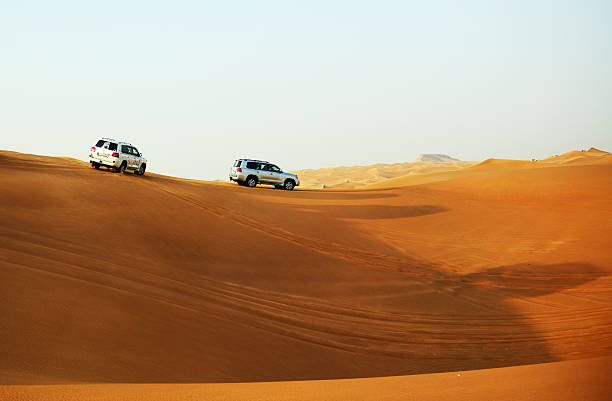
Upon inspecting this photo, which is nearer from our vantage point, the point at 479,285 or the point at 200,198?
the point at 479,285

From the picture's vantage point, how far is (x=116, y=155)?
30.8 m

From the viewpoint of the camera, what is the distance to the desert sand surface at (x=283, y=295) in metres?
7.74

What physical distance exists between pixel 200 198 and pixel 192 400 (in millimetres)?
20281

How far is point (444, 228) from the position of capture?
24703 mm

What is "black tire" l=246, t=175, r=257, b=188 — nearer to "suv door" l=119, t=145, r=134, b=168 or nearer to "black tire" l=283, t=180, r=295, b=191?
"black tire" l=283, t=180, r=295, b=191

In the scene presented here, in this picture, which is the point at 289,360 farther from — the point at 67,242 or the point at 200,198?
the point at 200,198

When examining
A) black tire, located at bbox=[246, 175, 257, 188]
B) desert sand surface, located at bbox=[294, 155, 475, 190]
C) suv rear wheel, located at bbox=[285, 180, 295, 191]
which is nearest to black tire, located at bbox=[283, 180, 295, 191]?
suv rear wheel, located at bbox=[285, 180, 295, 191]

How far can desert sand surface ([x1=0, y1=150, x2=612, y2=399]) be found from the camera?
7.74 m

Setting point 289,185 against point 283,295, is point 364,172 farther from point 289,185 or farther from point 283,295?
point 283,295

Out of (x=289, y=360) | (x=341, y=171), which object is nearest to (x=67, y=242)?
(x=289, y=360)

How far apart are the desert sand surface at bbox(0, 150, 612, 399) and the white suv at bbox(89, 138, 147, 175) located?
194 inches

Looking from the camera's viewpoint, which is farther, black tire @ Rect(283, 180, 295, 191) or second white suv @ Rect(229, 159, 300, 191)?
black tire @ Rect(283, 180, 295, 191)

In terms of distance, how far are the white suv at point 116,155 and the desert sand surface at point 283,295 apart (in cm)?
492

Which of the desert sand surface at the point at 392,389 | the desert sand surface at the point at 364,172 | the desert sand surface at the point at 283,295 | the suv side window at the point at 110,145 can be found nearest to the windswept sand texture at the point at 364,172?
the desert sand surface at the point at 364,172
